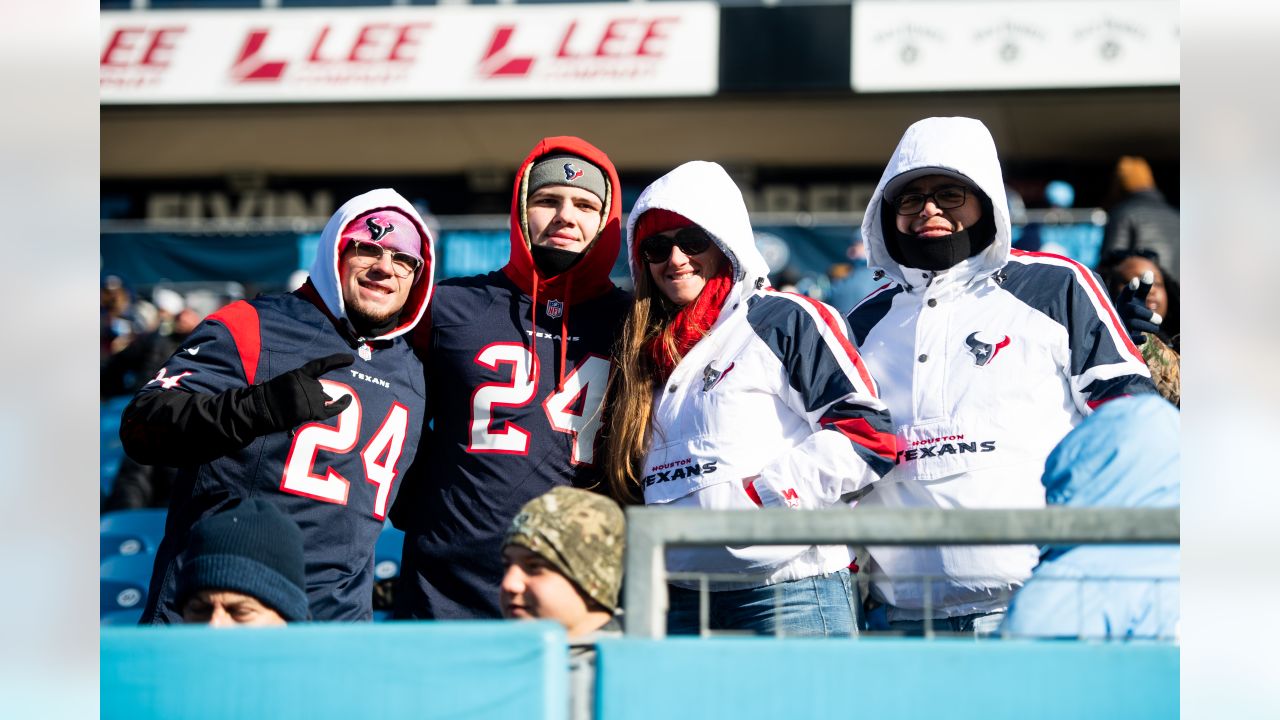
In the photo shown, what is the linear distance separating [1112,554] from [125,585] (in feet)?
13.5

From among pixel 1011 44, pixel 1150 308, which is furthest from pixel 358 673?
pixel 1011 44

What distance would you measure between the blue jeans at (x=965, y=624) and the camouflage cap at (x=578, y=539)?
29.5 inches

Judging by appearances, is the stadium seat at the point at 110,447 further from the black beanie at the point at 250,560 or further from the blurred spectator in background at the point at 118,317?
the black beanie at the point at 250,560

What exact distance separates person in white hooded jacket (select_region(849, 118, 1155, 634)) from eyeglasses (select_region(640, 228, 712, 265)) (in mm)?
449

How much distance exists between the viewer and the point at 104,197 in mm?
14805

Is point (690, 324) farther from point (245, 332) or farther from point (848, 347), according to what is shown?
point (245, 332)

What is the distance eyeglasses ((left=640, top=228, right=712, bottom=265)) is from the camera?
3.20 metres

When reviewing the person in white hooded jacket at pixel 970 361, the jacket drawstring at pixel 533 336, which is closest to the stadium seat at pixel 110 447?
the jacket drawstring at pixel 533 336

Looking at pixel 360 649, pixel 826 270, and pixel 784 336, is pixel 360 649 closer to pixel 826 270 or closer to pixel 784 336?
pixel 784 336

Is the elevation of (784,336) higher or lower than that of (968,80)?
lower

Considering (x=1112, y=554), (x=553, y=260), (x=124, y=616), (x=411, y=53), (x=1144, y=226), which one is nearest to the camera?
(x=1112, y=554)

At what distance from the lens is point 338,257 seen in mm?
3271
